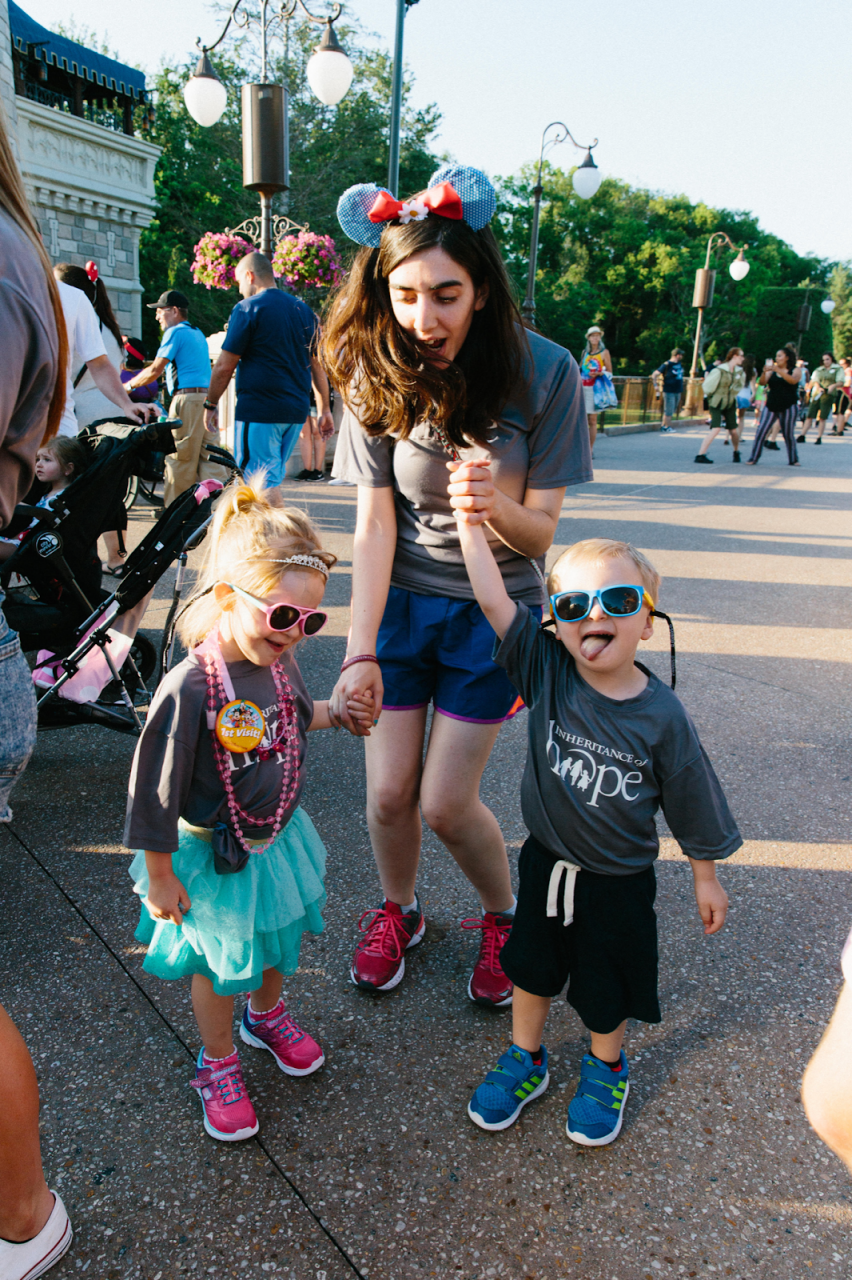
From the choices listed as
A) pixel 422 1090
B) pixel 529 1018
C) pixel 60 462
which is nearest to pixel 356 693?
pixel 529 1018

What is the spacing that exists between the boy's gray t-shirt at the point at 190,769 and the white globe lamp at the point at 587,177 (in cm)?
1634

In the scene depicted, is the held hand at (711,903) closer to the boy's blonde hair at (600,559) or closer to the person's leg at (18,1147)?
the boy's blonde hair at (600,559)

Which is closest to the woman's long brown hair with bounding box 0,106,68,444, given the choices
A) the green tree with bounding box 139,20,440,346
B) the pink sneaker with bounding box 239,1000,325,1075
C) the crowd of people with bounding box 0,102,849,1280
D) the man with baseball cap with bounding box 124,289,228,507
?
the crowd of people with bounding box 0,102,849,1280

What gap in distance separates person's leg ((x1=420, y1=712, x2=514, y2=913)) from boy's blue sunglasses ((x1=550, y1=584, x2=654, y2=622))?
0.50m

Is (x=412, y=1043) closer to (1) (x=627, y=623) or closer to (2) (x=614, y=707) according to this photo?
(2) (x=614, y=707)

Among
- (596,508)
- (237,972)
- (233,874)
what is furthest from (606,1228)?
(596,508)

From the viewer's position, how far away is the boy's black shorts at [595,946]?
6.21 ft

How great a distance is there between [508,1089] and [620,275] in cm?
6009

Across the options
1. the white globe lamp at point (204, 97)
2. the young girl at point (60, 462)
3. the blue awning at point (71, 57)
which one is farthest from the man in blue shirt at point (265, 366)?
the blue awning at point (71, 57)

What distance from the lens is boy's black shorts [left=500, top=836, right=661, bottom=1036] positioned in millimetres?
1893

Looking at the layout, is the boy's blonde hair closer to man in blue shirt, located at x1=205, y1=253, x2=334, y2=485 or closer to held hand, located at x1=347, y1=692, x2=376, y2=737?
held hand, located at x1=347, y1=692, x2=376, y2=737

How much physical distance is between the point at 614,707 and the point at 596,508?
838 centimetres

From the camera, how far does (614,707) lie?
6.07ft

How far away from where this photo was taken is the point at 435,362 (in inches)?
80.5
